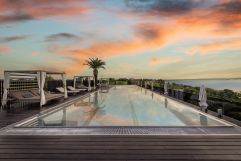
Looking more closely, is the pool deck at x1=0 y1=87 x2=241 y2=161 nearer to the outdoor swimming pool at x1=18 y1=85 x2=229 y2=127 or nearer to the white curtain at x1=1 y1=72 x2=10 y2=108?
the outdoor swimming pool at x1=18 y1=85 x2=229 y2=127

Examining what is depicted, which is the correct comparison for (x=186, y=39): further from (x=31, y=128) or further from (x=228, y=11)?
(x=31, y=128)

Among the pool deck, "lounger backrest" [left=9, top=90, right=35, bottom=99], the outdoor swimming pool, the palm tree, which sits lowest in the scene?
the outdoor swimming pool

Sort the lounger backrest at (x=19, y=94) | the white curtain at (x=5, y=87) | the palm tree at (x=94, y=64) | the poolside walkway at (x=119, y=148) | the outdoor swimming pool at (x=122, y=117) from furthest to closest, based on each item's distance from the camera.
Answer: the palm tree at (x=94, y=64) → the lounger backrest at (x=19, y=94) → the white curtain at (x=5, y=87) → the outdoor swimming pool at (x=122, y=117) → the poolside walkway at (x=119, y=148)

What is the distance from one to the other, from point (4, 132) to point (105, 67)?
33.9 m

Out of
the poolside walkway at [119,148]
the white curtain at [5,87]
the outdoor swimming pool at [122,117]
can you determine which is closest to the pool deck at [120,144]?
the poolside walkway at [119,148]

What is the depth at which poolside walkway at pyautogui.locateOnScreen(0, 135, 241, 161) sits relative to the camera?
3.68 metres

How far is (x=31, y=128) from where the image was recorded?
18.6 ft

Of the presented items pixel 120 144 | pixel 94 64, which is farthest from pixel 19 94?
pixel 94 64

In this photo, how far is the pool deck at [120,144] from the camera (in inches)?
146

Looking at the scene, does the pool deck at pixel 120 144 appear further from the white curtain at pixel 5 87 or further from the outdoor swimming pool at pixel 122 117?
the white curtain at pixel 5 87

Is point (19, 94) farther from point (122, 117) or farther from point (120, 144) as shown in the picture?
point (120, 144)

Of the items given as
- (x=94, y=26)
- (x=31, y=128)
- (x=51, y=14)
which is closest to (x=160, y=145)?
(x=31, y=128)

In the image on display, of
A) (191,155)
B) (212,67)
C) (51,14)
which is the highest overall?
(51,14)

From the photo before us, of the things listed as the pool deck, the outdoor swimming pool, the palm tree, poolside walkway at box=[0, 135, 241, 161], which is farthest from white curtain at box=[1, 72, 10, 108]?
the palm tree
